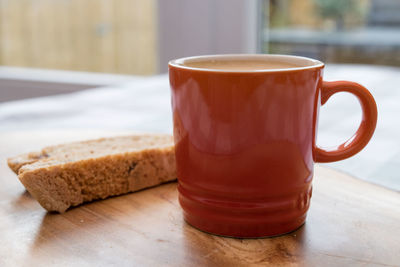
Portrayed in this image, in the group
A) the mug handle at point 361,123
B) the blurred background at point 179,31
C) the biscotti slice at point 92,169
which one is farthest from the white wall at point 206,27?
the mug handle at point 361,123

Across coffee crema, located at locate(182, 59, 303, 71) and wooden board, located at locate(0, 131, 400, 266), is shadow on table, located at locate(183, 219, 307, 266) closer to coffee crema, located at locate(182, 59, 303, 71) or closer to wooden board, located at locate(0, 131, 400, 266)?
wooden board, located at locate(0, 131, 400, 266)

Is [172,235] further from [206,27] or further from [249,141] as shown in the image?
[206,27]

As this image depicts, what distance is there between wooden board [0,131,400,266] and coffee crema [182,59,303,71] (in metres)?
0.15

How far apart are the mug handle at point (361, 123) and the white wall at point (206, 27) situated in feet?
4.42

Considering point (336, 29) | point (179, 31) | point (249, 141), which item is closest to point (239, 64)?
point (249, 141)

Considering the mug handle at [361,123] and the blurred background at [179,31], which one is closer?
the mug handle at [361,123]

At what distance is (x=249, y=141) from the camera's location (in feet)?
1.36

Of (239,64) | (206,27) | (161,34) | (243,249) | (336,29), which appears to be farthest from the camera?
(161,34)

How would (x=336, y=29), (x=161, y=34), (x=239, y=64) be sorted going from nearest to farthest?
(x=239, y=64)
(x=336, y=29)
(x=161, y=34)

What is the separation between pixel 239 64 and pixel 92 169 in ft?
0.68

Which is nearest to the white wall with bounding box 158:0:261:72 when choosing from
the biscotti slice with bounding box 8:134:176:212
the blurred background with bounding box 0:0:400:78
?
the blurred background with bounding box 0:0:400:78

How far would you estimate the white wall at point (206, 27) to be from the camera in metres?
1.77

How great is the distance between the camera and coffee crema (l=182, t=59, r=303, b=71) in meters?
0.50

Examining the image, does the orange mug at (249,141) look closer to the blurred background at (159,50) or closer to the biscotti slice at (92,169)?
the biscotti slice at (92,169)
